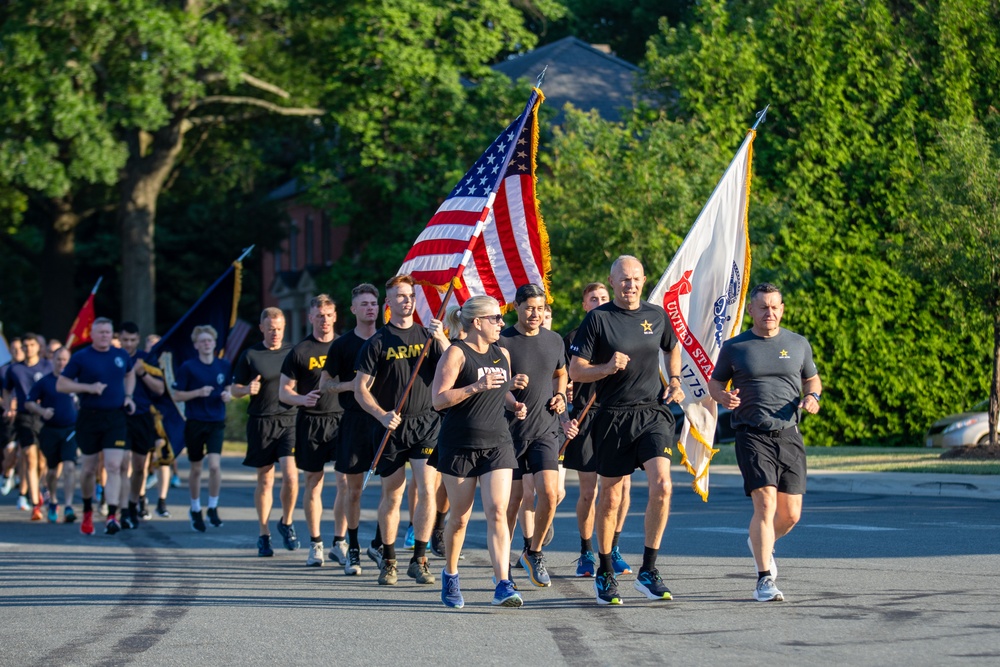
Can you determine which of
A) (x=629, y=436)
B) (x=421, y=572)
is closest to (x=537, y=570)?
(x=421, y=572)

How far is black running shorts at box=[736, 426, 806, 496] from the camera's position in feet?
28.6

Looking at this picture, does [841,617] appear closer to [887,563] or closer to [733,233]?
[887,563]

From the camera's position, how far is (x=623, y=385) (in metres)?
9.16

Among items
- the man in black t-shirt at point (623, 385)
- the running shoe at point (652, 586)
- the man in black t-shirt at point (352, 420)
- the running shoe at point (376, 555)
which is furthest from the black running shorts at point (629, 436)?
the running shoe at point (376, 555)

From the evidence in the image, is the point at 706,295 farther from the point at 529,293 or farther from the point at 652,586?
the point at 652,586

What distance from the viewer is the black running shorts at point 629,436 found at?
9.07 meters

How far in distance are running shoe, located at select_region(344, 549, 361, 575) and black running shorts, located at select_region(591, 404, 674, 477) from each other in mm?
2424

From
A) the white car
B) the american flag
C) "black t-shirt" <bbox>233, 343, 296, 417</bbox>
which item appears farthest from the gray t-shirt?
the white car

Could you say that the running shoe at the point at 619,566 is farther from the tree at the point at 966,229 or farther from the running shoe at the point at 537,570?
the tree at the point at 966,229

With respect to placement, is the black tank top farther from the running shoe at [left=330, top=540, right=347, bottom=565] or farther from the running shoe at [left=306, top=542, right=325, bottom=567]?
the running shoe at [left=306, top=542, right=325, bottom=567]

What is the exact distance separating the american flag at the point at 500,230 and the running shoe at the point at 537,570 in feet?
6.54

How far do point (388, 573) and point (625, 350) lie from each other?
2.38 metres

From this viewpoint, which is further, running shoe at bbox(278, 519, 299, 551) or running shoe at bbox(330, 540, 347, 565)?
→ running shoe at bbox(278, 519, 299, 551)

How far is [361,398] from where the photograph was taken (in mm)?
10016
